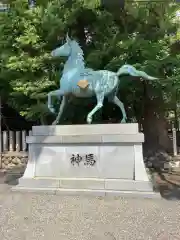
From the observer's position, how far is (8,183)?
7832mm

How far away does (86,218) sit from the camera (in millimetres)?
4664

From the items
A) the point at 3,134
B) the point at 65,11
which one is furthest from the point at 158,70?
the point at 3,134

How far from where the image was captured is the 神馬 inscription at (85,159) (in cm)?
661

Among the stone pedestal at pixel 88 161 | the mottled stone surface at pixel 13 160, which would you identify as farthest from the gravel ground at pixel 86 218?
the mottled stone surface at pixel 13 160

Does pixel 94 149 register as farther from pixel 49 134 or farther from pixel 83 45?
pixel 83 45

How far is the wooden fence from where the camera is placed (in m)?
10.8

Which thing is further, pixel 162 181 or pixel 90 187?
pixel 162 181

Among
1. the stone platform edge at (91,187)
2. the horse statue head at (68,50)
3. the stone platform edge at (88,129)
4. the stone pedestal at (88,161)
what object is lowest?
the stone platform edge at (91,187)

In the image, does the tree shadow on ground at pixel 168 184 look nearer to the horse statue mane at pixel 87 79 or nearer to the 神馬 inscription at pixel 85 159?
Result: the 神馬 inscription at pixel 85 159

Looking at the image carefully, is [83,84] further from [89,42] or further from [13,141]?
[13,141]

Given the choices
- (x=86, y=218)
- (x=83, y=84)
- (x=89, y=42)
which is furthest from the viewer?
(x=89, y=42)

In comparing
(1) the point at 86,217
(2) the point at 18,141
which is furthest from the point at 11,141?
(1) the point at 86,217

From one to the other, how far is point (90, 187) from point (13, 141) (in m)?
5.51

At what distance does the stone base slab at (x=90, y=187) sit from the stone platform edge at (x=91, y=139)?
2.99 feet
